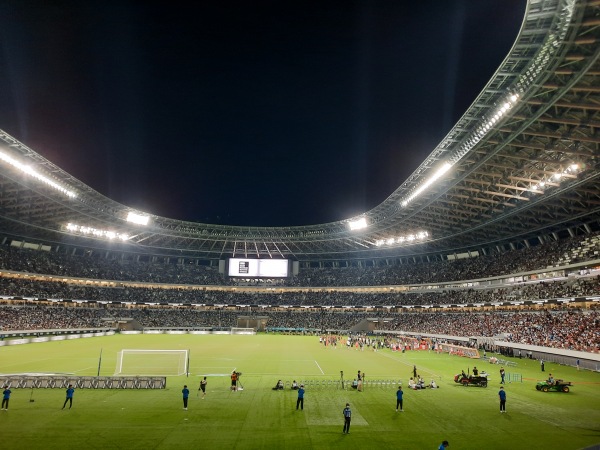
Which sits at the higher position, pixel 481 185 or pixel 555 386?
pixel 481 185

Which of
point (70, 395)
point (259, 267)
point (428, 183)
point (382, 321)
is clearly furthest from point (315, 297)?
point (70, 395)

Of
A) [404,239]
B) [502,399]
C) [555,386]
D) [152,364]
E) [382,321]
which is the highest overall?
[404,239]

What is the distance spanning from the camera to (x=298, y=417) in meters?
19.9

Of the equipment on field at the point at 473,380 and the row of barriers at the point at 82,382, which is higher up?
the equipment on field at the point at 473,380

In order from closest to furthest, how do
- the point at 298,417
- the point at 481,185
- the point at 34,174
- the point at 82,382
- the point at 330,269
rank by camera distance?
the point at 298,417 → the point at 82,382 → the point at 34,174 → the point at 481,185 → the point at 330,269

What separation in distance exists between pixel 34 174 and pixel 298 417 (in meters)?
40.9

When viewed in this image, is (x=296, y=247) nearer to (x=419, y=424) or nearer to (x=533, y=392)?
(x=533, y=392)

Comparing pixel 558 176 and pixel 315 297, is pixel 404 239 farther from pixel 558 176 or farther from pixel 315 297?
pixel 558 176

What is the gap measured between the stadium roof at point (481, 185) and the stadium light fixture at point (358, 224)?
2.41 feet

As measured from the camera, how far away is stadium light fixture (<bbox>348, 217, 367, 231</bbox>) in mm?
68750

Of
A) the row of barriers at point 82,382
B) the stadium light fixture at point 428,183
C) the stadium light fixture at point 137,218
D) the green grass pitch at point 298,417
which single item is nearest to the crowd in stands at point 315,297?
the green grass pitch at point 298,417

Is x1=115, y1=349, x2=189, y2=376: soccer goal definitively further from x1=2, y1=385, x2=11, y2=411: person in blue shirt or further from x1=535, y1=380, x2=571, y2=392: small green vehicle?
x1=535, y1=380, x2=571, y2=392: small green vehicle

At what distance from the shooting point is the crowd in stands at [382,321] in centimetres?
4284

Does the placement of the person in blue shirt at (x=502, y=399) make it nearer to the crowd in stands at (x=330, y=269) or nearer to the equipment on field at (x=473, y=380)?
the equipment on field at (x=473, y=380)
